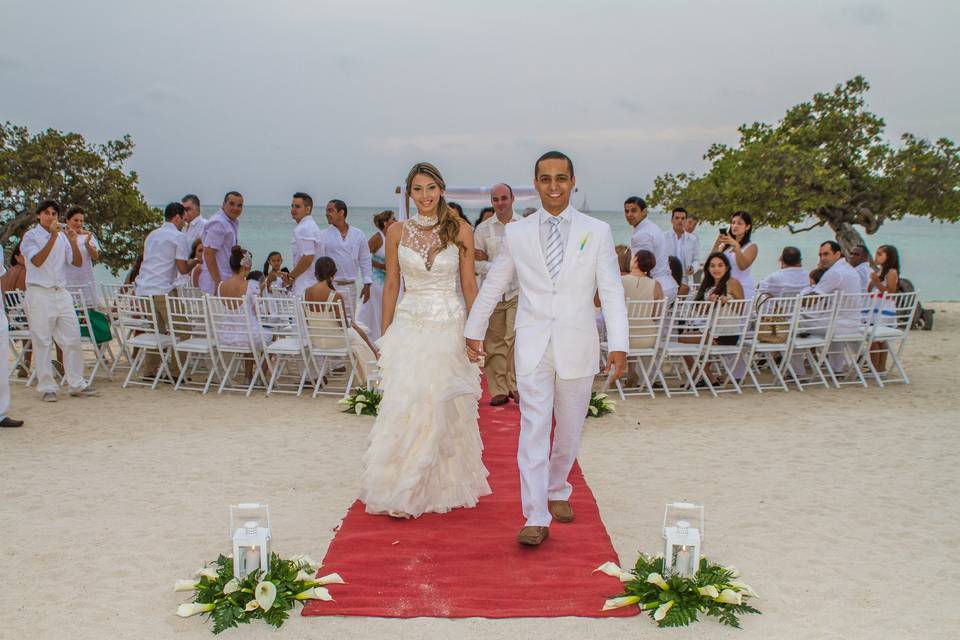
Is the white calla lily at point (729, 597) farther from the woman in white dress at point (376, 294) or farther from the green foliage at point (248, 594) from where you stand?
the woman in white dress at point (376, 294)

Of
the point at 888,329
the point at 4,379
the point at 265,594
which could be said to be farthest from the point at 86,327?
the point at 888,329

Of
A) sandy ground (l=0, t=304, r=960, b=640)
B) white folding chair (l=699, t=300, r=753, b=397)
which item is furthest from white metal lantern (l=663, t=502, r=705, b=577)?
white folding chair (l=699, t=300, r=753, b=397)

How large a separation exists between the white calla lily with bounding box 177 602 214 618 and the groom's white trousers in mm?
1663

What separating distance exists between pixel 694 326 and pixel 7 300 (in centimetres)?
769

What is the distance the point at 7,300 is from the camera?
10.2 metres

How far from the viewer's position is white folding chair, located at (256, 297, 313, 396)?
903 cm

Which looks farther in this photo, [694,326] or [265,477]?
[694,326]

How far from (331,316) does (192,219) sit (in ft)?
11.0

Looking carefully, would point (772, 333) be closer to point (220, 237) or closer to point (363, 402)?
point (363, 402)

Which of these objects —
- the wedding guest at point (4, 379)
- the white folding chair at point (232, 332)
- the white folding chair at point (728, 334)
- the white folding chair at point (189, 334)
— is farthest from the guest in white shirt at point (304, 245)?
the white folding chair at point (728, 334)

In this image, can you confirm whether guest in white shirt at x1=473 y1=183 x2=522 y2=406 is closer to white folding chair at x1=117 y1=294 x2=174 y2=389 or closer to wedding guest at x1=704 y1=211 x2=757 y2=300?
wedding guest at x1=704 y1=211 x2=757 y2=300

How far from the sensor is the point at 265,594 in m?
4.00

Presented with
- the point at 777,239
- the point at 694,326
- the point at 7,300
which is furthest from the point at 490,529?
the point at 777,239

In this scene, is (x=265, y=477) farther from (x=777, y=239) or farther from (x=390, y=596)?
(x=777, y=239)
